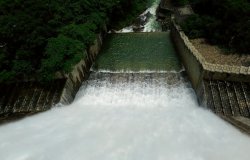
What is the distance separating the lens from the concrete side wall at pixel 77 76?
71.2 feet

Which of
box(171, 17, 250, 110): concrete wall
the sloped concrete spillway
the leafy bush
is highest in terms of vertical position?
the leafy bush

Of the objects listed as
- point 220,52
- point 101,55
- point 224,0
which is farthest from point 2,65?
point 224,0

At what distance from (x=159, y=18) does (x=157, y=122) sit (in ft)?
56.3

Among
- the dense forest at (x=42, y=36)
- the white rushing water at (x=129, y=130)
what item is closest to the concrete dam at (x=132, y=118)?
the white rushing water at (x=129, y=130)

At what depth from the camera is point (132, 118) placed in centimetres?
1953

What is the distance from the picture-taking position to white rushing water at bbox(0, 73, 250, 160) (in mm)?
16547

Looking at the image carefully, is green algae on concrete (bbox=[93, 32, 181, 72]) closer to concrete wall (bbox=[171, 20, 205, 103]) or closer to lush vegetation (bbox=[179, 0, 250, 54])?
concrete wall (bbox=[171, 20, 205, 103])

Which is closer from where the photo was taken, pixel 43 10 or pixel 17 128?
pixel 17 128

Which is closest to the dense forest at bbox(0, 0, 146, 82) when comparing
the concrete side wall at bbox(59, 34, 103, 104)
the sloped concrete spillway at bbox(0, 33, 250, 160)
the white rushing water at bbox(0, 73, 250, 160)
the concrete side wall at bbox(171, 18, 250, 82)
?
the concrete side wall at bbox(59, 34, 103, 104)

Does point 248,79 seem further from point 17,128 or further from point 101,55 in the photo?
point 17,128

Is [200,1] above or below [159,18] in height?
above

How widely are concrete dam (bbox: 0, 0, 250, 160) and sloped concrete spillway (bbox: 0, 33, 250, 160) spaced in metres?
0.05

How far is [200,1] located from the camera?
94.0 ft

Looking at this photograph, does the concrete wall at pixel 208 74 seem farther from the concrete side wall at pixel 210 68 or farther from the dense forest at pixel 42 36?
the dense forest at pixel 42 36
